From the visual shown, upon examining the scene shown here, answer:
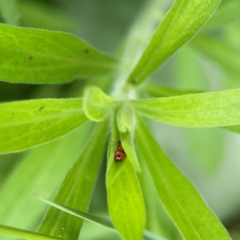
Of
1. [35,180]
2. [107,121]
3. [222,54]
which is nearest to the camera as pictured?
[107,121]

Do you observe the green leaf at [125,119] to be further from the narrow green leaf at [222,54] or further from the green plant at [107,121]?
the narrow green leaf at [222,54]

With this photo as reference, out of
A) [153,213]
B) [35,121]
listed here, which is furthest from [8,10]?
[153,213]

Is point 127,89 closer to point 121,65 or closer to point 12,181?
point 121,65

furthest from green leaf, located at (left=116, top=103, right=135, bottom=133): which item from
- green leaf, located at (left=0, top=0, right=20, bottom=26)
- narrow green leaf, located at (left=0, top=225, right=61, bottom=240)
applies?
green leaf, located at (left=0, top=0, right=20, bottom=26)

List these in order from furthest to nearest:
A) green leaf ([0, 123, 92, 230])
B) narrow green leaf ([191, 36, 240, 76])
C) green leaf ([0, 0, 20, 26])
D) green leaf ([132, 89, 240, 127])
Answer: narrow green leaf ([191, 36, 240, 76]) < green leaf ([0, 123, 92, 230]) < green leaf ([0, 0, 20, 26]) < green leaf ([132, 89, 240, 127])

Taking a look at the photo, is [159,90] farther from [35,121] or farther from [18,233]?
[18,233]

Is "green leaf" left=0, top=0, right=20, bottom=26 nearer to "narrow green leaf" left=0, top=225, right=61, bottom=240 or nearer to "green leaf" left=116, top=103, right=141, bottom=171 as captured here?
"green leaf" left=116, top=103, right=141, bottom=171

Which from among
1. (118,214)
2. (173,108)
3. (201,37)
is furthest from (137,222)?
(201,37)
